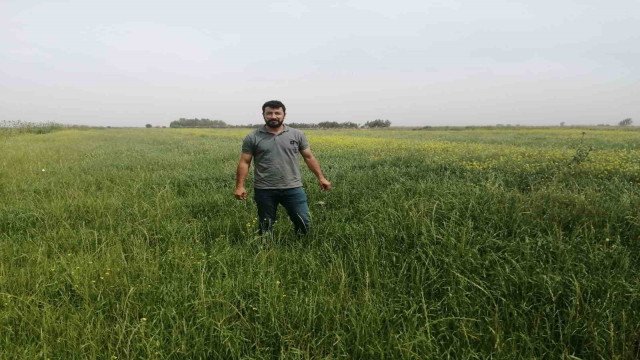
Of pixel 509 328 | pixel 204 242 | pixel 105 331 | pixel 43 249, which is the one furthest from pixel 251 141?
pixel 509 328

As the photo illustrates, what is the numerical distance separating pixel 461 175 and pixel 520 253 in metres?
3.68

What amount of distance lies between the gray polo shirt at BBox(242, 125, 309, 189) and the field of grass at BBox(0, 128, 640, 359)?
0.62 m

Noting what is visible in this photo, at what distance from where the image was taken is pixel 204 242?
3.43m

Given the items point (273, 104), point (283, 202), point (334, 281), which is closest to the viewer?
point (334, 281)

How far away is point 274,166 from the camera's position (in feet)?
10.9

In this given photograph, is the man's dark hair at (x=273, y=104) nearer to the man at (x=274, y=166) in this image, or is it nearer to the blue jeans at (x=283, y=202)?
the man at (x=274, y=166)

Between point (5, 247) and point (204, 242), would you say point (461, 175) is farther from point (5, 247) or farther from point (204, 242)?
point (5, 247)

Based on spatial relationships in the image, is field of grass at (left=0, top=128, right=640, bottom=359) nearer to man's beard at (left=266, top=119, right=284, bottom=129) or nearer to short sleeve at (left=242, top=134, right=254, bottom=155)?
short sleeve at (left=242, top=134, right=254, bottom=155)

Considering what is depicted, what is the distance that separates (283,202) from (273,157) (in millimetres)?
543

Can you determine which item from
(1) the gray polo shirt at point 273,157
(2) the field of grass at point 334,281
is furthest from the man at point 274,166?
(2) the field of grass at point 334,281

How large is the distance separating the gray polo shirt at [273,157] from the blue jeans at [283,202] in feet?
0.27

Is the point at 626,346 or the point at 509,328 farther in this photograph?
the point at 509,328

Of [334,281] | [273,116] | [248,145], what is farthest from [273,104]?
[334,281]

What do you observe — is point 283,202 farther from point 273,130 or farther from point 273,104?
point 273,104
